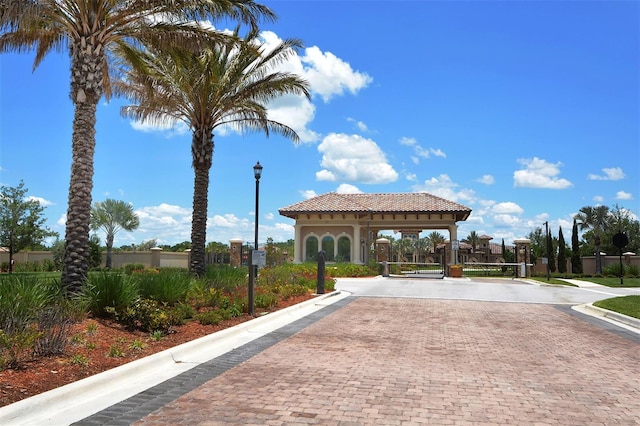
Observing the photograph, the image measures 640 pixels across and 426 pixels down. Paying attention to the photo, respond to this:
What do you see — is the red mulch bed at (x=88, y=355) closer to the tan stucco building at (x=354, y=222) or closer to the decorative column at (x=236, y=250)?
the decorative column at (x=236, y=250)

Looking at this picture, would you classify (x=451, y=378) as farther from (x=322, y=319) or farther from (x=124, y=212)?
(x=124, y=212)

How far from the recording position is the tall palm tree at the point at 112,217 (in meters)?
51.5

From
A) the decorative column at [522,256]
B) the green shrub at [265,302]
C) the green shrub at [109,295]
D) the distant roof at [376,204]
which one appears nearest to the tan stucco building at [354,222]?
the distant roof at [376,204]

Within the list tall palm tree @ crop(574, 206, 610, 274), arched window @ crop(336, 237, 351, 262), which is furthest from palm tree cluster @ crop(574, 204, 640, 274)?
arched window @ crop(336, 237, 351, 262)

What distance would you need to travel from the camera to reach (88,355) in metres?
7.00

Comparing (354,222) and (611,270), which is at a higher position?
(354,222)

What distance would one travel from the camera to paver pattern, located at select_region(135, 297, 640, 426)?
5188 mm

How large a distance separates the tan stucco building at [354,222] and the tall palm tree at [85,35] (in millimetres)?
24363

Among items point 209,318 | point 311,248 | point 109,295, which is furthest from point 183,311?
point 311,248

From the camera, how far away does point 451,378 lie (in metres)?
6.78

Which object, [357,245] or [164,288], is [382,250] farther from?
[164,288]

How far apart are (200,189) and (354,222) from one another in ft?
68.5

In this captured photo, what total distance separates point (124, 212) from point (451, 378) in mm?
51565

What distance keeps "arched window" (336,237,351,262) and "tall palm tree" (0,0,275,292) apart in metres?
24.7
